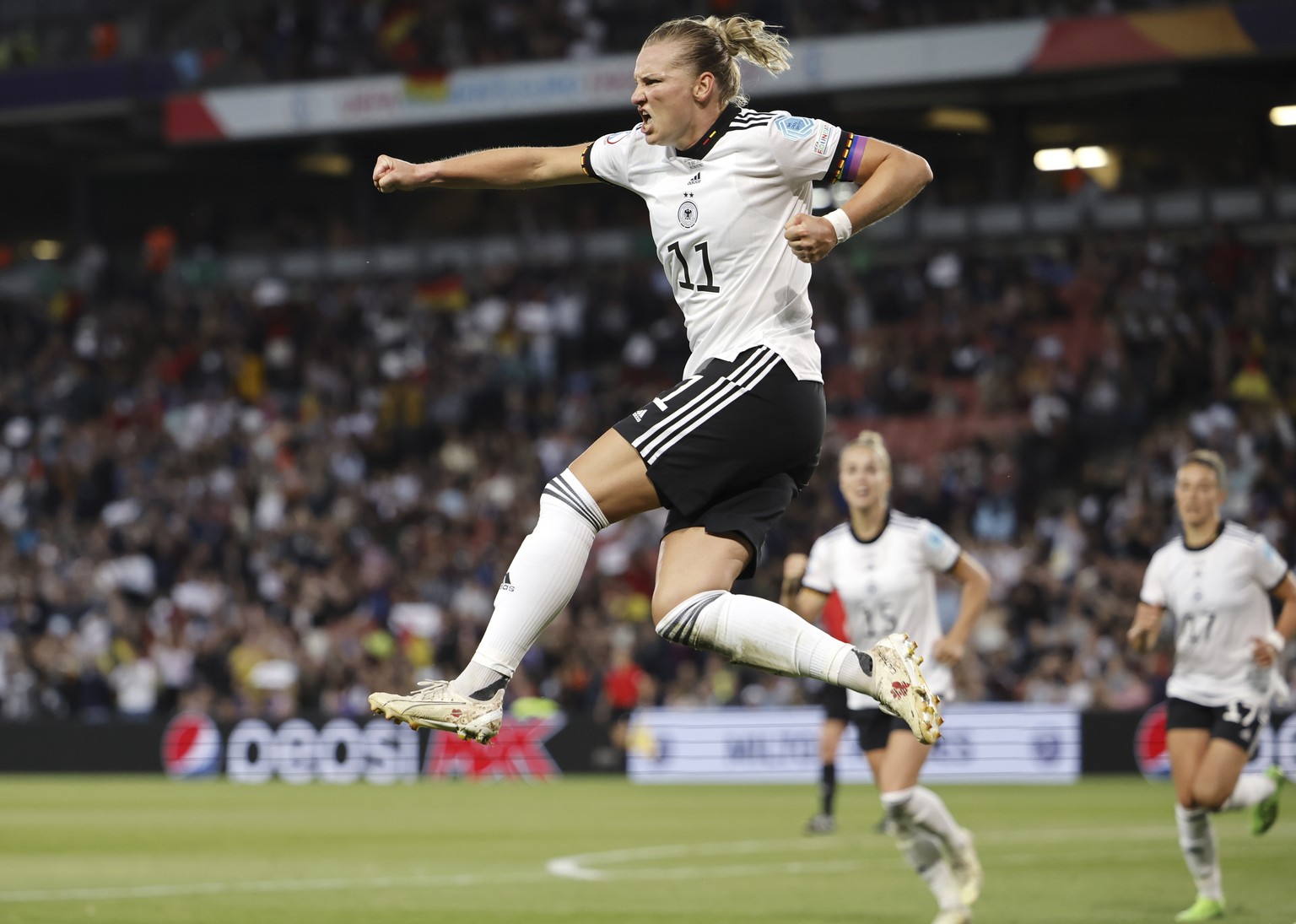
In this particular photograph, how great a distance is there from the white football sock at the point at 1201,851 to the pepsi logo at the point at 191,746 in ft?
54.9

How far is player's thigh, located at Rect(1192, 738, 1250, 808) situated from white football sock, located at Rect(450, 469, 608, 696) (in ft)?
17.1

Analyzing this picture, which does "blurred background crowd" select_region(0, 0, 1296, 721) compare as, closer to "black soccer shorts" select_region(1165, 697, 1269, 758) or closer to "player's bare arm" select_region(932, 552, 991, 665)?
"black soccer shorts" select_region(1165, 697, 1269, 758)

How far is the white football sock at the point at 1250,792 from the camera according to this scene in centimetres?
1065

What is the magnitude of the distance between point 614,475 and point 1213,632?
5.51 metres

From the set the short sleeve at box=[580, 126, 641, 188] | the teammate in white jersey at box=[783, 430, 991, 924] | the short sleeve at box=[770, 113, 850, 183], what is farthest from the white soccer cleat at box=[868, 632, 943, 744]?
the teammate in white jersey at box=[783, 430, 991, 924]

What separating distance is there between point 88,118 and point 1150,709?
21965 millimetres

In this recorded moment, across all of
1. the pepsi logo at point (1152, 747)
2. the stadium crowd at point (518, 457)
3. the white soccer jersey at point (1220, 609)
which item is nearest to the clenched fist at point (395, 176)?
the white soccer jersey at point (1220, 609)

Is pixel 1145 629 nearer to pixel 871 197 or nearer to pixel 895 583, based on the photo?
pixel 895 583

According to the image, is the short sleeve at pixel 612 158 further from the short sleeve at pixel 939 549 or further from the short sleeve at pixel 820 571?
the short sleeve at pixel 820 571

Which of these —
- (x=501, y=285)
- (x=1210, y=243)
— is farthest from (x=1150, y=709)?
(x=501, y=285)

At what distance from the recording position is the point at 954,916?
909cm

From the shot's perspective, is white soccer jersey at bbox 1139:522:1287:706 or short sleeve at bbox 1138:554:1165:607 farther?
short sleeve at bbox 1138:554:1165:607

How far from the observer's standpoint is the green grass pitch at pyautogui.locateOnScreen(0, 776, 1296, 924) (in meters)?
10.4

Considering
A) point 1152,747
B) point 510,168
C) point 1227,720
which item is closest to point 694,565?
point 510,168
